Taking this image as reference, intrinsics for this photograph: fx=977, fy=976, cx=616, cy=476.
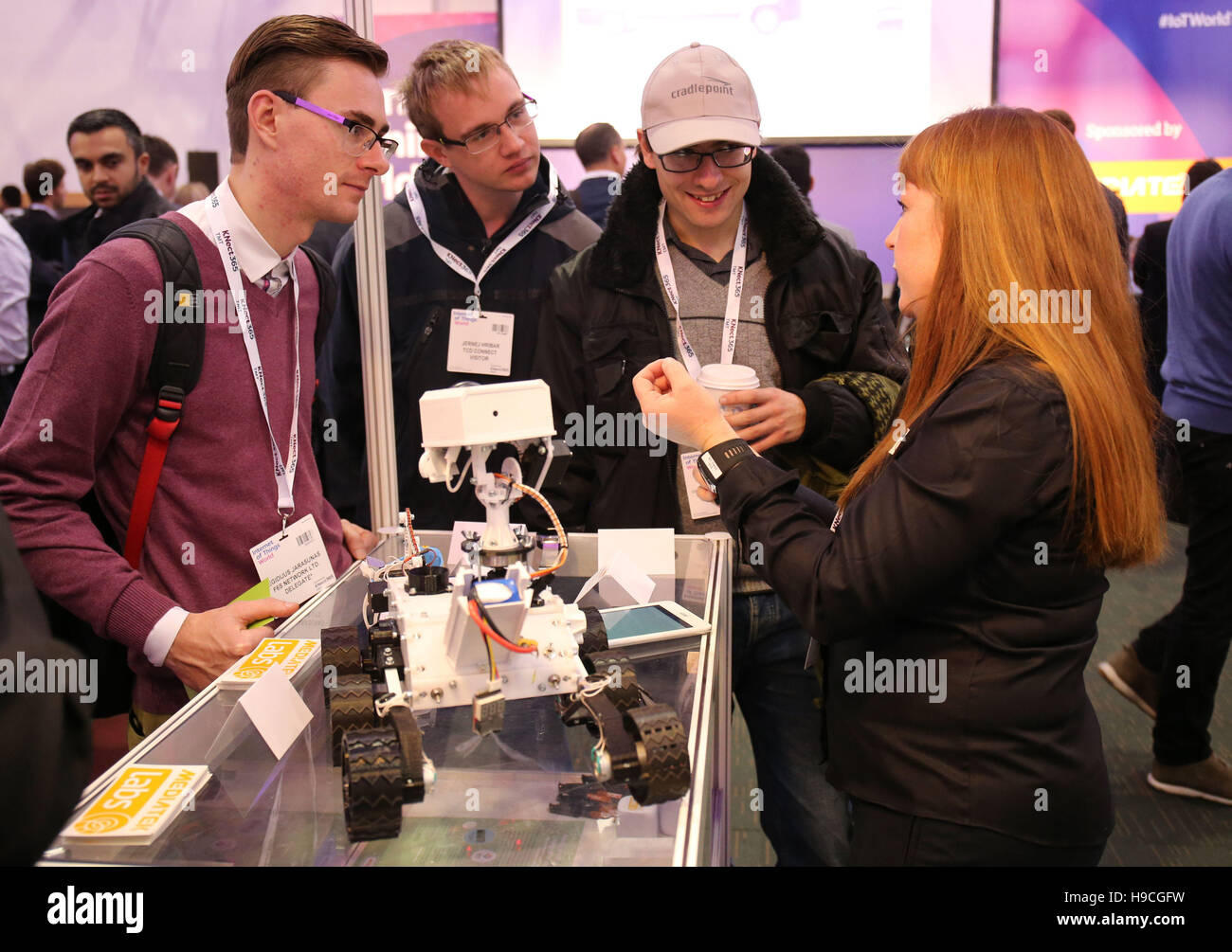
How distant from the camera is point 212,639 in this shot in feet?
4.69

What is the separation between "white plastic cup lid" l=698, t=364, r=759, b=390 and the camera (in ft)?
5.38

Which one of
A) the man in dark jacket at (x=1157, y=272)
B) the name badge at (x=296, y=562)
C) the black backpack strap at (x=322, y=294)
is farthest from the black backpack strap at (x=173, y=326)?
the man in dark jacket at (x=1157, y=272)

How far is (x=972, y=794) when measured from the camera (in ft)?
4.05

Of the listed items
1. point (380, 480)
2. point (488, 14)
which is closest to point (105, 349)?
point (380, 480)

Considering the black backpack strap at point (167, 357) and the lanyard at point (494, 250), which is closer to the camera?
the black backpack strap at point (167, 357)

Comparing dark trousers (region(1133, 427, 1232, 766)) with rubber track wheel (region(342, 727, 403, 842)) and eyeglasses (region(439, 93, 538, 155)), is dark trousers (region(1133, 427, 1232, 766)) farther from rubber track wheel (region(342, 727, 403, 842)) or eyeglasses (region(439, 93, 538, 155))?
rubber track wheel (region(342, 727, 403, 842))

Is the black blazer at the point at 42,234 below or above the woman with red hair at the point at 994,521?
above

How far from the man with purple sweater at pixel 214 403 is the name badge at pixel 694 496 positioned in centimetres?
63

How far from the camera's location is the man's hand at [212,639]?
1416 mm

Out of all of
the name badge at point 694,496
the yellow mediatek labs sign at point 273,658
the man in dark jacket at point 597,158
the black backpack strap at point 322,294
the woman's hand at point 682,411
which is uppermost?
the man in dark jacket at point 597,158

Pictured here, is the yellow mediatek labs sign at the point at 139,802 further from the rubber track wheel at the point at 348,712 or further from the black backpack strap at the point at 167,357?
the black backpack strap at the point at 167,357

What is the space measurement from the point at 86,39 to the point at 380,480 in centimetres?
269

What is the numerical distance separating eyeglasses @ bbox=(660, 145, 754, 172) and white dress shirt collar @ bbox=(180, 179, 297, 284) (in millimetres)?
745
